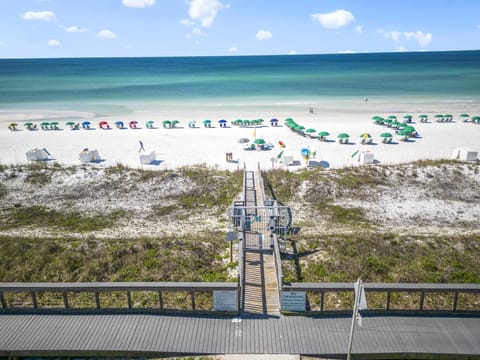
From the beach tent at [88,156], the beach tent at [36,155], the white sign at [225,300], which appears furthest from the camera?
the beach tent at [36,155]


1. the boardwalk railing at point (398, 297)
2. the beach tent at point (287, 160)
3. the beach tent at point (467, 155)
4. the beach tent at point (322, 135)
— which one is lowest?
the boardwalk railing at point (398, 297)

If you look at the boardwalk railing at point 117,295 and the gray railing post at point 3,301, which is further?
the gray railing post at point 3,301

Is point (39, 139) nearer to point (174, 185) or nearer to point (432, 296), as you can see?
point (174, 185)

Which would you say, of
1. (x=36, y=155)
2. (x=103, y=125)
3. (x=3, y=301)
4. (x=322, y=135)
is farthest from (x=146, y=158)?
(x=103, y=125)

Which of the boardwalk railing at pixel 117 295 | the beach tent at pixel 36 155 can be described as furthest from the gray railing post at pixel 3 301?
the beach tent at pixel 36 155

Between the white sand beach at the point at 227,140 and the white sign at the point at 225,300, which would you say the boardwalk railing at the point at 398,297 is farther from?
the white sand beach at the point at 227,140
